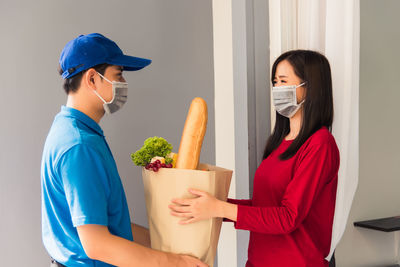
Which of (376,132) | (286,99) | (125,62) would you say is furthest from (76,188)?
(376,132)

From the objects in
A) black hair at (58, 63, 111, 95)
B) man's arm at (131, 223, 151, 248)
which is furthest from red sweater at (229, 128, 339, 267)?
black hair at (58, 63, 111, 95)

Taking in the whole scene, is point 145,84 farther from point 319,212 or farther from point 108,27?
point 319,212

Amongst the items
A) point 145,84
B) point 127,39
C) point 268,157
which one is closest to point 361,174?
point 268,157

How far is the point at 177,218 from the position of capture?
1.13 metres

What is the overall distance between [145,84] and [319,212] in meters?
0.86

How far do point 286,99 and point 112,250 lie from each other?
755 millimetres

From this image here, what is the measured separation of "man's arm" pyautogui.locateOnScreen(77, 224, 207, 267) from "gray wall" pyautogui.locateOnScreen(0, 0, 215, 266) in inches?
22.7

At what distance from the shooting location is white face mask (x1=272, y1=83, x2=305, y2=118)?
1.35 metres

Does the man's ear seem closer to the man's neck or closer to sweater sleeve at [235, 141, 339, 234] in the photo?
the man's neck

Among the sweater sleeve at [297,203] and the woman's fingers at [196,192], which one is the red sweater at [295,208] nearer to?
the sweater sleeve at [297,203]

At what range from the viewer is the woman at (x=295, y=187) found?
119 cm

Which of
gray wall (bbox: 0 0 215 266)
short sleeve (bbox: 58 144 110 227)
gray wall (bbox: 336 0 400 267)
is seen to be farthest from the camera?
gray wall (bbox: 336 0 400 267)

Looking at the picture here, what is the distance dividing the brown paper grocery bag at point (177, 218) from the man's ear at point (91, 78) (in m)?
0.29

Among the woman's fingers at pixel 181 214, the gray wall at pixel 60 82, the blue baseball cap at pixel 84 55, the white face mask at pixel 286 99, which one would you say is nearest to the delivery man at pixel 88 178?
the blue baseball cap at pixel 84 55
